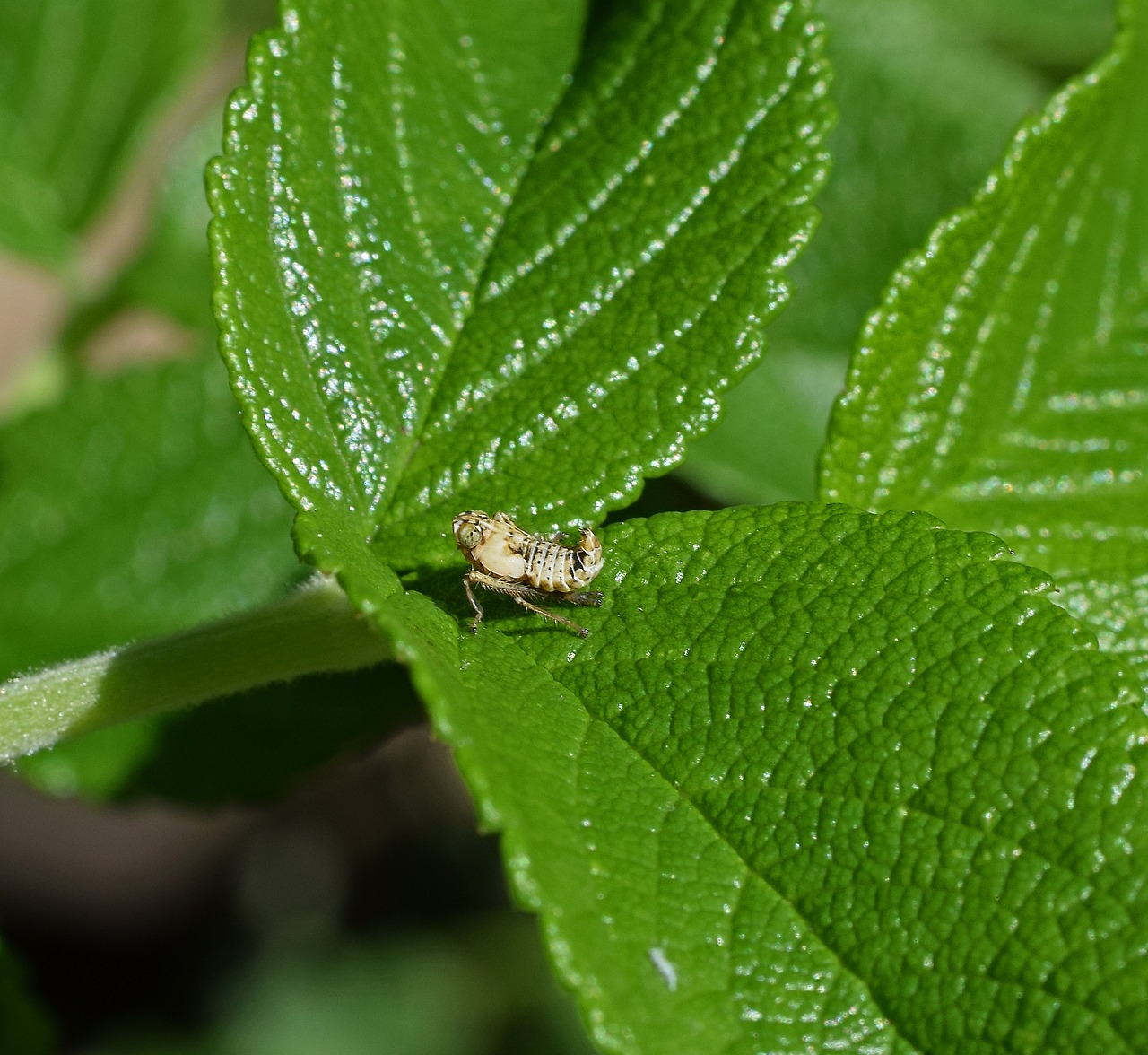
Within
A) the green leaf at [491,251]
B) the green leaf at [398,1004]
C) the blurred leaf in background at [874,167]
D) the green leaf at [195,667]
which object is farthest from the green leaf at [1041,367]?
the green leaf at [398,1004]

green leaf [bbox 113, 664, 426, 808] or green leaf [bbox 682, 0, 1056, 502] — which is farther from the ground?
green leaf [bbox 682, 0, 1056, 502]

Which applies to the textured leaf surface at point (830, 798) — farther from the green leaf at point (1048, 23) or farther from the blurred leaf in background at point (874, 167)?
the green leaf at point (1048, 23)

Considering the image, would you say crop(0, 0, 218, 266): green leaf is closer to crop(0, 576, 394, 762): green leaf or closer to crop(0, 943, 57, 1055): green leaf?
crop(0, 943, 57, 1055): green leaf

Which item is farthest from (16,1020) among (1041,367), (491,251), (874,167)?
(874,167)

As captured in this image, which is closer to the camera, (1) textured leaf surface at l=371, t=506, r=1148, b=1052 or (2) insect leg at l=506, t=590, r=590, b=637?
(1) textured leaf surface at l=371, t=506, r=1148, b=1052

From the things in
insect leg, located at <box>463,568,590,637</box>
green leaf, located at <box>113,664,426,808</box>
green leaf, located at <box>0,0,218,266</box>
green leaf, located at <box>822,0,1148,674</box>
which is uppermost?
green leaf, located at <box>0,0,218,266</box>

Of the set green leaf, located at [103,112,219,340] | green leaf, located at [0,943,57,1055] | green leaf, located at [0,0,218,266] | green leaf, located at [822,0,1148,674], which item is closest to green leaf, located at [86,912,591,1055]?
green leaf, located at [0,943,57,1055]

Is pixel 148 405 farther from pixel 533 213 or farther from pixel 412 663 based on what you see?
pixel 412 663

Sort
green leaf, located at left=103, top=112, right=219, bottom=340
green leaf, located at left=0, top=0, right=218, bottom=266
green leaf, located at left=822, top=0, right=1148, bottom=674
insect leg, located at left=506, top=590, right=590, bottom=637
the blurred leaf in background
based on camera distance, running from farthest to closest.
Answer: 1. green leaf, located at left=0, top=0, right=218, bottom=266
2. the blurred leaf in background
3. green leaf, located at left=103, top=112, right=219, bottom=340
4. green leaf, located at left=822, top=0, right=1148, bottom=674
5. insect leg, located at left=506, top=590, right=590, bottom=637
